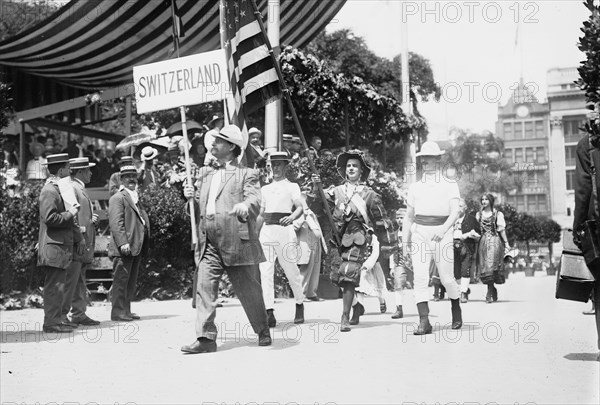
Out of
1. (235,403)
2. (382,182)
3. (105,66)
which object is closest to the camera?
(235,403)

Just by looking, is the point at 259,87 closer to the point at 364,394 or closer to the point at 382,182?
the point at 364,394

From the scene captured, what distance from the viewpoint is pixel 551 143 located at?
10969 cm

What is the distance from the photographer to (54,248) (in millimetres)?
9898

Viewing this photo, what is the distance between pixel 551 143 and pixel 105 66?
96467 mm

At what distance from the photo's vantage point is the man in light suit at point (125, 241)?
1128cm

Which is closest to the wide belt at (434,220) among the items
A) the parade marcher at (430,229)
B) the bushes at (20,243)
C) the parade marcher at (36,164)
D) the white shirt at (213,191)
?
the parade marcher at (430,229)

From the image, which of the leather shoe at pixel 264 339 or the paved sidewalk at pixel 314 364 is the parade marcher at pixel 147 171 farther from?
the leather shoe at pixel 264 339

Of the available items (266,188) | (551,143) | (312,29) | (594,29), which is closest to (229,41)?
(266,188)

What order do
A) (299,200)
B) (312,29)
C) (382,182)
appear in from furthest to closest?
(312,29) → (382,182) → (299,200)

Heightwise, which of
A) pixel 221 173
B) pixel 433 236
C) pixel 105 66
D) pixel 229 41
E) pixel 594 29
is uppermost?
pixel 105 66

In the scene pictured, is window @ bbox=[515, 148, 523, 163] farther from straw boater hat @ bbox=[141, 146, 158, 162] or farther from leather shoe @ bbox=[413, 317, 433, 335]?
leather shoe @ bbox=[413, 317, 433, 335]

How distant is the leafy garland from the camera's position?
6.53 meters

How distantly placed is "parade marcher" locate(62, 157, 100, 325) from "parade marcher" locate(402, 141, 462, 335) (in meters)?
3.80

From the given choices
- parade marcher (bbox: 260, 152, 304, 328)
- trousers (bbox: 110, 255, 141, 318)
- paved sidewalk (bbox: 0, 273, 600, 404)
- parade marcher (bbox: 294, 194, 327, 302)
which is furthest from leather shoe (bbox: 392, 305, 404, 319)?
trousers (bbox: 110, 255, 141, 318)
